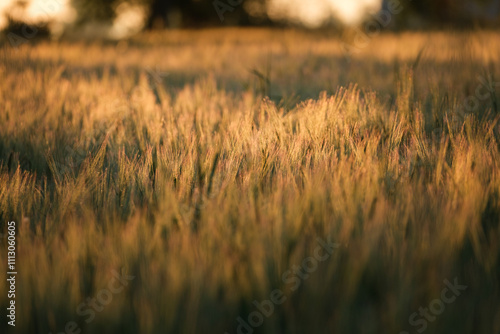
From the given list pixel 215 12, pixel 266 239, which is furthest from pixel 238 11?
pixel 266 239

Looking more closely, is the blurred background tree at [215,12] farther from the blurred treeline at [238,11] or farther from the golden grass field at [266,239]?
the golden grass field at [266,239]

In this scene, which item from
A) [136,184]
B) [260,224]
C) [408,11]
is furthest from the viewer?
[408,11]

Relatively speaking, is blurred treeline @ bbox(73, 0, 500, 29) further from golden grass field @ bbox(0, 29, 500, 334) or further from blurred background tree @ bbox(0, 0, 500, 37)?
golden grass field @ bbox(0, 29, 500, 334)

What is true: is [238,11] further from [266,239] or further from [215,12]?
[266,239]

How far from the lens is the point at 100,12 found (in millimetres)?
13578

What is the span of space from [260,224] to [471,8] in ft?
38.6

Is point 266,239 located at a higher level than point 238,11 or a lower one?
lower

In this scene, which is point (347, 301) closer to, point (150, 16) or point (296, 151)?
point (296, 151)

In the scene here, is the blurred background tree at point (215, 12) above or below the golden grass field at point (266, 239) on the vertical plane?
above

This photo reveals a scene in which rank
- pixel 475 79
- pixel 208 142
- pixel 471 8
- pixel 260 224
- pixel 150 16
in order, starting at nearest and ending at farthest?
pixel 260 224 < pixel 208 142 < pixel 475 79 < pixel 471 8 < pixel 150 16

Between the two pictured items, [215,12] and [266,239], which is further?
[215,12]

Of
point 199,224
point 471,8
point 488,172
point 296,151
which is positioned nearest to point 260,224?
point 199,224

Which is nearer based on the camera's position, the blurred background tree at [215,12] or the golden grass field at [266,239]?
the golden grass field at [266,239]

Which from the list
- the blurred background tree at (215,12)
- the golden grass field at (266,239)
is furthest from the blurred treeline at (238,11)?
the golden grass field at (266,239)
